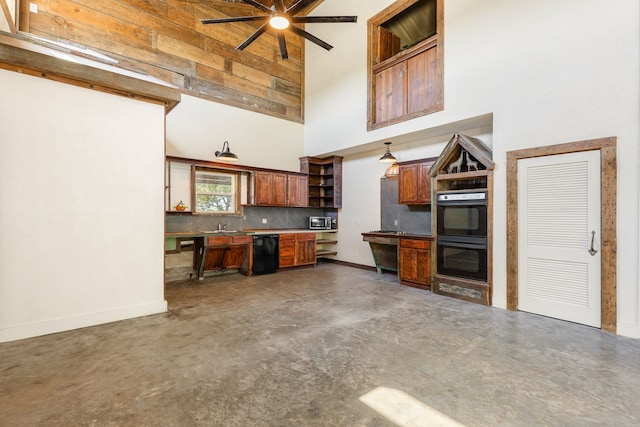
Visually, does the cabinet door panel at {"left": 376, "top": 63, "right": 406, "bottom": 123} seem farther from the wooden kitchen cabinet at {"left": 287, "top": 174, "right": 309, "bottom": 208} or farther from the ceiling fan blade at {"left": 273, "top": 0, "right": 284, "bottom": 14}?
the ceiling fan blade at {"left": 273, "top": 0, "right": 284, "bottom": 14}

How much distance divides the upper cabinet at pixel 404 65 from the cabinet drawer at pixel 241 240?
11.8 feet

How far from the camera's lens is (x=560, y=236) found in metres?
3.73

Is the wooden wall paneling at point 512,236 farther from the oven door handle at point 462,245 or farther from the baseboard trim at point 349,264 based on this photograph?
the baseboard trim at point 349,264

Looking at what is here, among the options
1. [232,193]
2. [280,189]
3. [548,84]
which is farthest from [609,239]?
[232,193]

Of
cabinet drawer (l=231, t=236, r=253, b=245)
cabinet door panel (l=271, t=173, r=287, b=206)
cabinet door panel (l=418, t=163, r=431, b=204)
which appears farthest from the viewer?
cabinet door panel (l=271, t=173, r=287, b=206)

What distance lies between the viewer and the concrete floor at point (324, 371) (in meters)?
1.95

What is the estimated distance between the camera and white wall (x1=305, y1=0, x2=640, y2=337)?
3.25 metres

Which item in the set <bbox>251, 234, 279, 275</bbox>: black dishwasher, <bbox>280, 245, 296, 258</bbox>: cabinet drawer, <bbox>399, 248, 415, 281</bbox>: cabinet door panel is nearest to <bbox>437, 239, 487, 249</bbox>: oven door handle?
<bbox>399, 248, 415, 281</bbox>: cabinet door panel

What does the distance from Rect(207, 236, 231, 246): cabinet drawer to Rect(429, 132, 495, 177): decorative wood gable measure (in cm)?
418

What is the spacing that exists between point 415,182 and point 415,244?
135 cm

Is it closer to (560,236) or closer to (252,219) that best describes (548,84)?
(560,236)

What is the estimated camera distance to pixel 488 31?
4.46 meters

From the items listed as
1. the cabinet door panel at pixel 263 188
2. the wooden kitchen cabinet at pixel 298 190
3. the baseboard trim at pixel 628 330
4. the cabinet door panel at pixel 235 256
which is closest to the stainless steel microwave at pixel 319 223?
the wooden kitchen cabinet at pixel 298 190

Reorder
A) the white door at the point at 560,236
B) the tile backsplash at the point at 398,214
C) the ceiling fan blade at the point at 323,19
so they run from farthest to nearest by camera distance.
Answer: the tile backsplash at the point at 398,214, the ceiling fan blade at the point at 323,19, the white door at the point at 560,236
